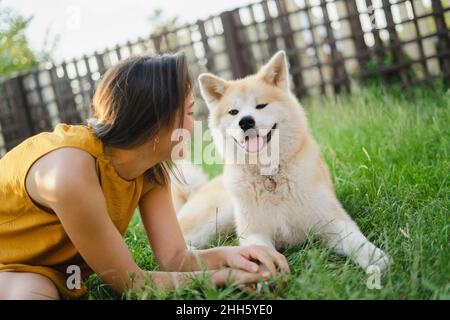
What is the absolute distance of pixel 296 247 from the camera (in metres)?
2.36

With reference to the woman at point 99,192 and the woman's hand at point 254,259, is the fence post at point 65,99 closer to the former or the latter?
the woman at point 99,192

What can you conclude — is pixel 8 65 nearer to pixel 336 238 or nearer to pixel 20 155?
pixel 20 155

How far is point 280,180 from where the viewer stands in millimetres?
2371

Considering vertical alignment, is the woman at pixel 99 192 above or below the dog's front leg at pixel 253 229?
above

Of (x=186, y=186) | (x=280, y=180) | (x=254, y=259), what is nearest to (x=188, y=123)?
(x=254, y=259)

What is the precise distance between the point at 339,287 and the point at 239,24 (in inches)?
182

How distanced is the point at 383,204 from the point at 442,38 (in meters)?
3.35

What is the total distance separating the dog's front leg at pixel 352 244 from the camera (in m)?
1.84

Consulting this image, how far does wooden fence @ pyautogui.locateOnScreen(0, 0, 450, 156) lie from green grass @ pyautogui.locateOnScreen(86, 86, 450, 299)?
2.95ft

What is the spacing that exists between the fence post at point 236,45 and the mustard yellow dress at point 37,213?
4.21 metres

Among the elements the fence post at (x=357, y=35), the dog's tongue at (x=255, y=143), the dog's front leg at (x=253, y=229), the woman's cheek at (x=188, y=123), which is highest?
the fence post at (x=357, y=35)

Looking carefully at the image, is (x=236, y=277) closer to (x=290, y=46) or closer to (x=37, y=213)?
(x=37, y=213)

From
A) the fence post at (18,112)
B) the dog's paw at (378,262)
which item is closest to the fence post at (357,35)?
the dog's paw at (378,262)
